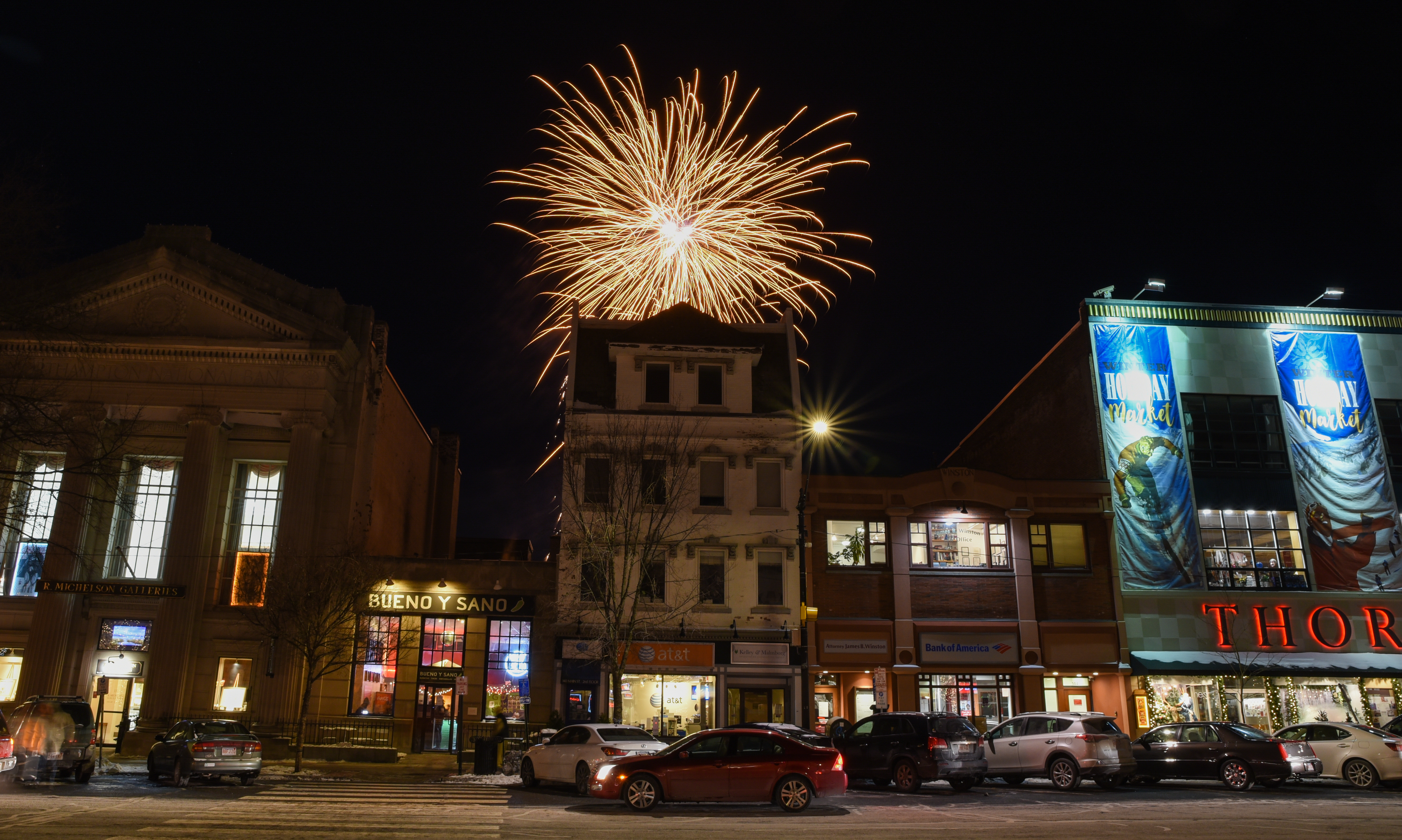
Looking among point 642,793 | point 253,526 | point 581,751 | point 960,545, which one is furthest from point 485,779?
point 960,545

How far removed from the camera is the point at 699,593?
31.7 meters

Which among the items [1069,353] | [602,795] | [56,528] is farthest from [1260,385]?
[56,528]

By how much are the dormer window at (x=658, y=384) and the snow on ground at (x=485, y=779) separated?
14136mm

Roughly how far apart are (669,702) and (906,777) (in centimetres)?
1229

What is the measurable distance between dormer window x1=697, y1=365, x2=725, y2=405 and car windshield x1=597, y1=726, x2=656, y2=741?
15.0 m

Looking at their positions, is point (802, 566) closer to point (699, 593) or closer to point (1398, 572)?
point (699, 593)

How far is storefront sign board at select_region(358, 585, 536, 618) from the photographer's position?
3181 centimetres

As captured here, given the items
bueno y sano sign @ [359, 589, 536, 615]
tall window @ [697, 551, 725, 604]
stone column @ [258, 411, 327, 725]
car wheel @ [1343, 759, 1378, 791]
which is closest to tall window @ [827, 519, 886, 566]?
tall window @ [697, 551, 725, 604]

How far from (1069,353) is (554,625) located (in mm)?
21850

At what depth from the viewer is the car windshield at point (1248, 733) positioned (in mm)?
20703

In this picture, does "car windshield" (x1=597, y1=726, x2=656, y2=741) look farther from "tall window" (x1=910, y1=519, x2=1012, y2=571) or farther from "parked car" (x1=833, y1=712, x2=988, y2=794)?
"tall window" (x1=910, y1=519, x2=1012, y2=571)

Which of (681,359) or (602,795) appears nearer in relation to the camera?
(602,795)

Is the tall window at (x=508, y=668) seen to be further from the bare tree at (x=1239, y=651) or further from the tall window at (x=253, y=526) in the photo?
the bare tree at (x=1239, y=651)

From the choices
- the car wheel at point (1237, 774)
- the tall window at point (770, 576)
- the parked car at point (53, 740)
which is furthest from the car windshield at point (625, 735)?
the car wheel at point (1237, 774)
